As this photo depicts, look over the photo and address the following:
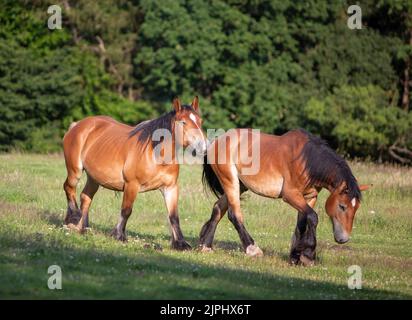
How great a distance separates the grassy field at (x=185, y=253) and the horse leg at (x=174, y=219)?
246mm

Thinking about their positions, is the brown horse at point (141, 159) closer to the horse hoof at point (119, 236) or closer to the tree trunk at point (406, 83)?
the horse hoof at point (119, 236)

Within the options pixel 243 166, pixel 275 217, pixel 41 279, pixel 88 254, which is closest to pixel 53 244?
pixel 88 254

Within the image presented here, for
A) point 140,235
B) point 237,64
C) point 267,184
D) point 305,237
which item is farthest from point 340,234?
point 237,64

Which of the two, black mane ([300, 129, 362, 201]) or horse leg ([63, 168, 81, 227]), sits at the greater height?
black mane ([300, 129, 362, 201])

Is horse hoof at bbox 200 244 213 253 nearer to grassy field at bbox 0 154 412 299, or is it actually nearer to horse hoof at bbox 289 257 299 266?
grassy field at bbox 0 154 412 299

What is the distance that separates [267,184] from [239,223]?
0.76 meters

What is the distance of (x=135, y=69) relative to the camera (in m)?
43.9

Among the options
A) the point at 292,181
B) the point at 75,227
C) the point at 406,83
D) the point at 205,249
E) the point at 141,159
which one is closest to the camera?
the point at 292,181

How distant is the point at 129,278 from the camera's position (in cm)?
935

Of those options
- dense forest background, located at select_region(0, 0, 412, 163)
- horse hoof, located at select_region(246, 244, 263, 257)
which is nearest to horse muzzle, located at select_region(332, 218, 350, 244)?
horse hoof, located at select_region(246, 244, 263, 257)

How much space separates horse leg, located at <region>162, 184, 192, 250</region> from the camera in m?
12.4

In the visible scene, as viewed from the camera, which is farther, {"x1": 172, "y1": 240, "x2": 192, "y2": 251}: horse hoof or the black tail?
the black tail

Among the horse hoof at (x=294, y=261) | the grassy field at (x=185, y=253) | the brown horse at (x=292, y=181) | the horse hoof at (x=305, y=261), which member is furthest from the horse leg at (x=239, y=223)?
the horse hoof at (x=305, y=261)

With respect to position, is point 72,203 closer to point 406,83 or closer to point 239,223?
point 239,223
